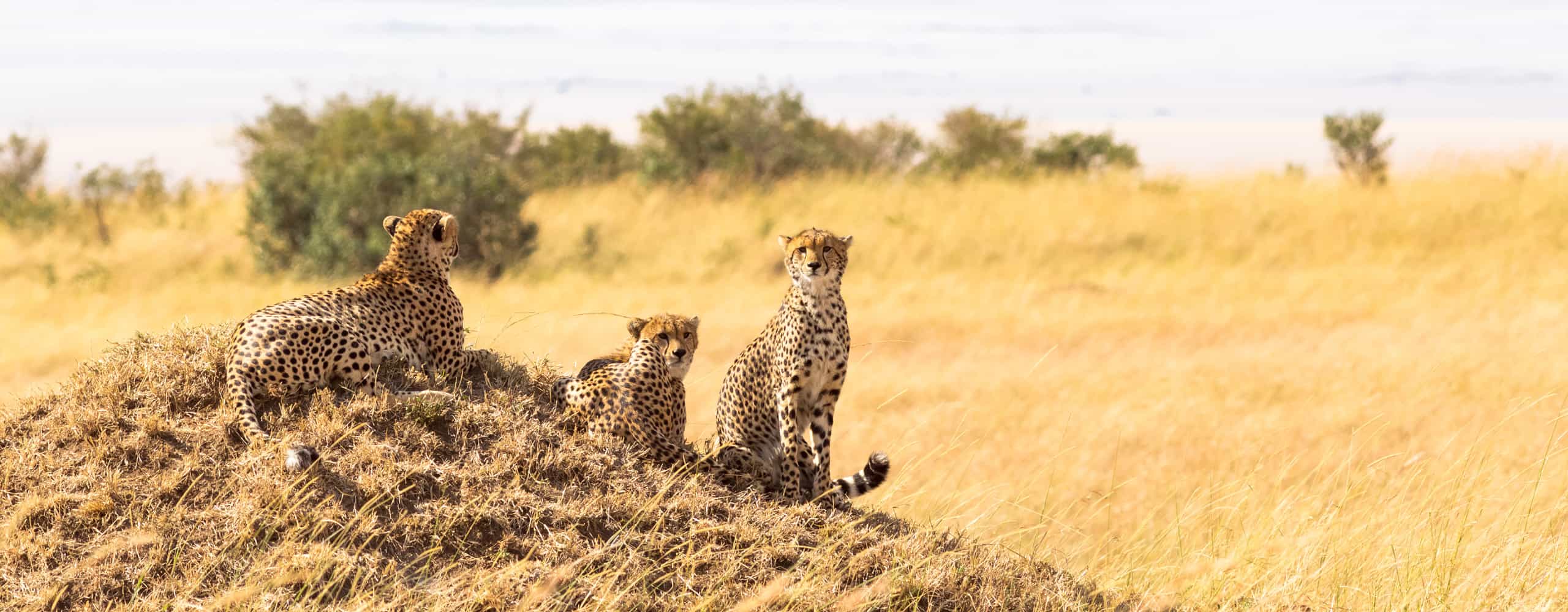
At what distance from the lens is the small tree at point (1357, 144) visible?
23531mm

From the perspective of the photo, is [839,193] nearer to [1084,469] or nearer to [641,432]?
[1084,469]

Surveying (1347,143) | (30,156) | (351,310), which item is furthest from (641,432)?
(30,156)

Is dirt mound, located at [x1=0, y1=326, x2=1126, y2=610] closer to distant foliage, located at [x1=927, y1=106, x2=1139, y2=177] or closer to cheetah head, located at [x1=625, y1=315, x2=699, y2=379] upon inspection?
cheetah head, located at [x1=625, y1=315, x2=699, y2=379]

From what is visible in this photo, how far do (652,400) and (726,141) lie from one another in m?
20.1

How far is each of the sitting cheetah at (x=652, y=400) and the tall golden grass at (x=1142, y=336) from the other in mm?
844

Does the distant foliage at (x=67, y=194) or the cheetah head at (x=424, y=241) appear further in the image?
the distant foliage at (x=67, y=194)

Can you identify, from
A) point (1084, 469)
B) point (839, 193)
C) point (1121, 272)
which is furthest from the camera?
point (839, 193)

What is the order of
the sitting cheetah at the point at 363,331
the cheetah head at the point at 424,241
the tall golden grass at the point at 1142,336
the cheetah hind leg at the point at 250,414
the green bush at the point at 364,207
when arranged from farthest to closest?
the green bush at the point at 364,207, the tall golden grass at the point at 1142,336, the cheetah head at the point at 424,241, the sitting cheetah at the point at 363,331, the cheetah hind leg at the point at 250,414

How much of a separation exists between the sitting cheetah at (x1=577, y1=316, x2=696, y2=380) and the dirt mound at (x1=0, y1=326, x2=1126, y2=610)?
0.32 meters

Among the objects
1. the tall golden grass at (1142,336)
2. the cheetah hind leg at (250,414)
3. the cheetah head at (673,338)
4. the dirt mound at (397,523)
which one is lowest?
the tall golden grass at (1142,336)

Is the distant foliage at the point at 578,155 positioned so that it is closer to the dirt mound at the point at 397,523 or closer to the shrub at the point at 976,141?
the shrub at the point at 976,141

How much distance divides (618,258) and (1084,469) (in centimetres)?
990

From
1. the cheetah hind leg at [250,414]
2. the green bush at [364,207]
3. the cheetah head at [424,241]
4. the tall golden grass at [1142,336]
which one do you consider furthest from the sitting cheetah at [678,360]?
the green bush at [364,207]

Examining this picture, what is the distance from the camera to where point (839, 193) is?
21172mm
